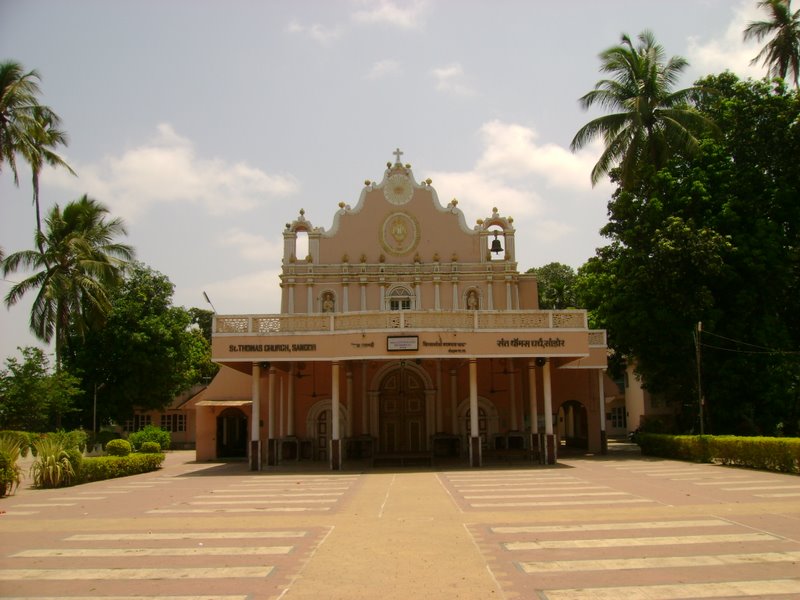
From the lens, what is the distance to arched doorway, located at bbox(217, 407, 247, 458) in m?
29.7

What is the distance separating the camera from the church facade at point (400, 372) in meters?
26.7

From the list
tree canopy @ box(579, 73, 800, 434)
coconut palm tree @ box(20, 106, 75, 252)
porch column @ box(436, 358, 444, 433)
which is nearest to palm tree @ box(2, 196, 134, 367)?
coconut palm tree @ box(20, 106, 75, 252)

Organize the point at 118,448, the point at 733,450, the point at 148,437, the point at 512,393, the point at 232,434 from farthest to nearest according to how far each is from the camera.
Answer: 1. the point at 148,437
2. the point at 232,434
3. the point at 512,393
4. the point at 118,448
5. the point at 733,450

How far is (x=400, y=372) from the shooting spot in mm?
27797

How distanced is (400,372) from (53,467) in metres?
13.1

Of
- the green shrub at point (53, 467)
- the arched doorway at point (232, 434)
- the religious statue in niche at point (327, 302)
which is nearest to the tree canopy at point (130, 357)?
the arched doorway at point (232, 434)

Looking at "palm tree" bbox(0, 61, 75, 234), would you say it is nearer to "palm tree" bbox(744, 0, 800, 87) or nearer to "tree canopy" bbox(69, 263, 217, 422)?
"tree canopy" bbox(69, 263, 217, 422)

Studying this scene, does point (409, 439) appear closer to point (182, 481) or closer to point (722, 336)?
point (182, 481)

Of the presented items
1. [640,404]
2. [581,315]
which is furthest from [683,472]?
[640,404]

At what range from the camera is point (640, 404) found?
43.5 metres

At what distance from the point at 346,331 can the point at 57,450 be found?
8773mm

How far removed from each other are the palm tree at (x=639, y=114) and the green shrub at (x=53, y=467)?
75.4ft

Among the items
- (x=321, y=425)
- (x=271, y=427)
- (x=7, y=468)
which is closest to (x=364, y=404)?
(x=321, y=425)

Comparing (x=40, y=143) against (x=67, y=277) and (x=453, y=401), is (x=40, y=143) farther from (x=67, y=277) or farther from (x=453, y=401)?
(x=453, y=401)
